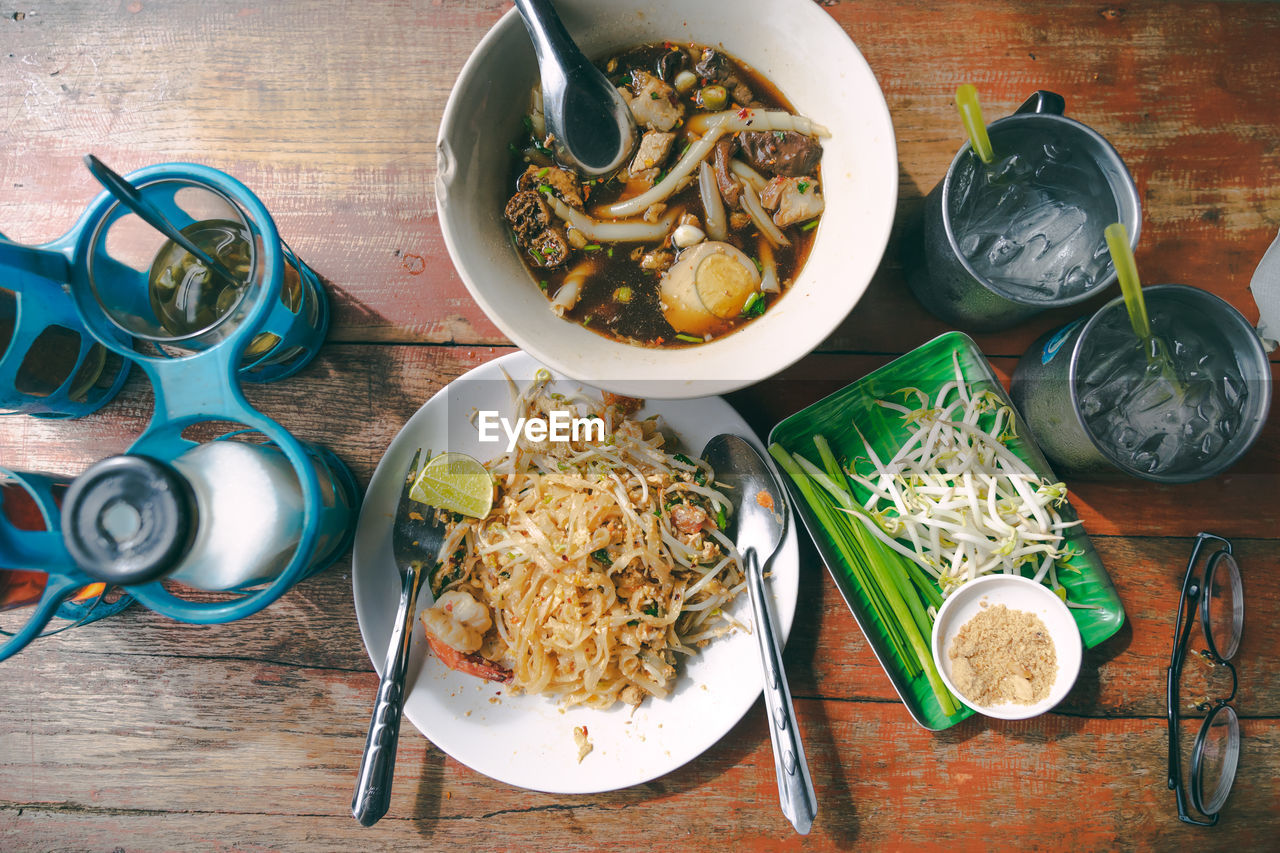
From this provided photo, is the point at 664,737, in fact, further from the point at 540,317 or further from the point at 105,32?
the point at 105,32

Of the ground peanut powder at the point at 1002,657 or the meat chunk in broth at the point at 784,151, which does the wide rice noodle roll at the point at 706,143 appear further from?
the ground peanut powder at the point at 1002,657

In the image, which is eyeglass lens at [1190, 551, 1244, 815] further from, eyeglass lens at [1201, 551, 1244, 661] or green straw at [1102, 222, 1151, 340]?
green straw at [1102, 222, 1151, 340]

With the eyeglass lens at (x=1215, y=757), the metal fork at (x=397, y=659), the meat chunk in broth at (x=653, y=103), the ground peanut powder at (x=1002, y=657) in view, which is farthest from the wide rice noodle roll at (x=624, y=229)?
the eyeglass lens at (x=1215, y=757)

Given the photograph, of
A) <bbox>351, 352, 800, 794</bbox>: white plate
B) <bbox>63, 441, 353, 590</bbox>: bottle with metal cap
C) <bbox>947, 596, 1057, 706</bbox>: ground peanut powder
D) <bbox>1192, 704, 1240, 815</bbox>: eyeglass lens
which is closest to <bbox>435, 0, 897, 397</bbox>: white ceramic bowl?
<bbox>351, 352, 800, 794</bbox>: white plate

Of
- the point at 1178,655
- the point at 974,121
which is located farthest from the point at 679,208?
the point at 1178,655

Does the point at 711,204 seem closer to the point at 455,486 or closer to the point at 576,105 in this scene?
Result: the point at 576,105
